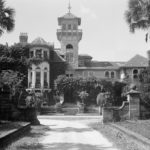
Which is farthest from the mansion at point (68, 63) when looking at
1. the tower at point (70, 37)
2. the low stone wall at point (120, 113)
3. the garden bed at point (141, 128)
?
the garden bed at point (141, 128)

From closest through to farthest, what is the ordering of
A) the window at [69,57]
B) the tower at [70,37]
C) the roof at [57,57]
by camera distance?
the roof at [57,57] → the window at [69,57] → the tower at [70,37]

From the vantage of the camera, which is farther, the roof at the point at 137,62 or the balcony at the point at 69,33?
the balcony at the point at 69,33

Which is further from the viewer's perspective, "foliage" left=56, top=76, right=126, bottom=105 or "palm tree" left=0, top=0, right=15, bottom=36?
"foliage" left=56, top=76, right=126, bottom=105

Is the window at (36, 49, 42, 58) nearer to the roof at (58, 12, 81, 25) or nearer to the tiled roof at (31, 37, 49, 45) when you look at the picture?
the tiled roof at (31, 37, 49, 45)

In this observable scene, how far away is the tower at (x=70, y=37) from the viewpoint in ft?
218

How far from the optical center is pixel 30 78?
204 feet

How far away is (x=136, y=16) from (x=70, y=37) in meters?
42.1

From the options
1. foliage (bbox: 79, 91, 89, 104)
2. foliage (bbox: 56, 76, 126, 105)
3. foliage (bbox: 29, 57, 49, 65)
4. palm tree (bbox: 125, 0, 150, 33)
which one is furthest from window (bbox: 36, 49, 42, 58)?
palm tree (bbox: 125, 0, 150, 33)

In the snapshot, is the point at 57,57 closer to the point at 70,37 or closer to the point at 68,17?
the point at 70,37

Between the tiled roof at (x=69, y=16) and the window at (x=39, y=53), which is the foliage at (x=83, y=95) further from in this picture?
the tiled roof at (x=69, y=16)

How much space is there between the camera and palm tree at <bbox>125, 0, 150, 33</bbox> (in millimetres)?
24284

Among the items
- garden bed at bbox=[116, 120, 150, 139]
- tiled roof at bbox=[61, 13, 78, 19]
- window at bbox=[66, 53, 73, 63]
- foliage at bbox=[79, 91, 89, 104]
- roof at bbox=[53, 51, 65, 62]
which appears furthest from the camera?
tiled roof at bbox=[61, 13, 78, 19]

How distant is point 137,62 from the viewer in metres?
64.4

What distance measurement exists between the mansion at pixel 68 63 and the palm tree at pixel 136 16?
35.3m
